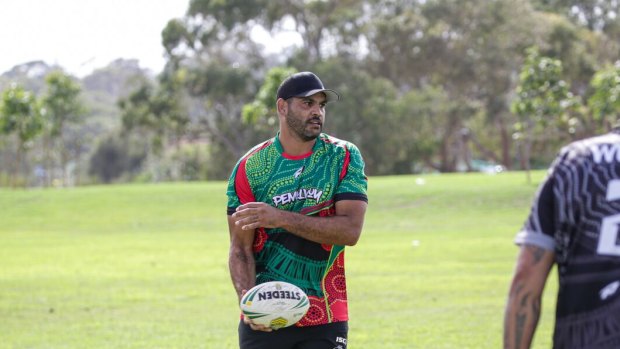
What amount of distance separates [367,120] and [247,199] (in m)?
68.0

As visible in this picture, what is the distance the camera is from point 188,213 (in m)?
45.1

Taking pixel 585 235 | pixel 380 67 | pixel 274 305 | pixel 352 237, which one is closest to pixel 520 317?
pixel 585 235

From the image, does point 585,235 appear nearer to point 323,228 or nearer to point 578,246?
point 578,246

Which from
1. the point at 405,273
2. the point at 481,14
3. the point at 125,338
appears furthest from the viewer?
the point at 481,14

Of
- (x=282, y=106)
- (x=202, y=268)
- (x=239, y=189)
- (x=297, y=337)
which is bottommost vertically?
(x=202, y=268)

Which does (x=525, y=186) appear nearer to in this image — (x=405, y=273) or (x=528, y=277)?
(x=405, y=273)

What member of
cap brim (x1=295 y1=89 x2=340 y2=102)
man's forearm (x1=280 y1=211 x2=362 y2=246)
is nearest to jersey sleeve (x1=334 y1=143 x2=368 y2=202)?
man's forearm (x1=280 y1=211 x2=362 y2=246)

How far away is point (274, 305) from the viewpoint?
5.65 m

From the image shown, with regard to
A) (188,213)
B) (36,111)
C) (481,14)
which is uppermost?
(481,14)

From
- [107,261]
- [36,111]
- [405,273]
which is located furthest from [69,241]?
[36,111]

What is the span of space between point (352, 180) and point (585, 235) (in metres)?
Result: 2.51

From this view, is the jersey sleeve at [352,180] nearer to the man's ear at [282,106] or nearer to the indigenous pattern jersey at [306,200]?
the indigenous pattern jersey at [306,200]

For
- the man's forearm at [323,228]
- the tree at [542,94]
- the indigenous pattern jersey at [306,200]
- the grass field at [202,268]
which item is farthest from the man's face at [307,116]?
the tree at [542,94]

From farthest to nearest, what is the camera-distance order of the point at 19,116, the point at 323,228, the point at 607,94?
the point at 19,116
the point at 607,94
the point at 323,228
